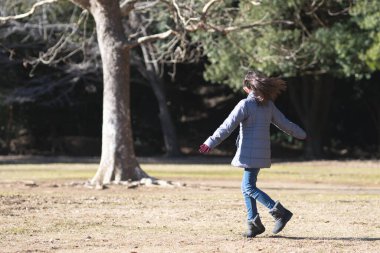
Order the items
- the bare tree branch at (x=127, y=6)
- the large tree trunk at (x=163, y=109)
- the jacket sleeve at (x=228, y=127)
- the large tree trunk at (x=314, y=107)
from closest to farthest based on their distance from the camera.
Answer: the jacket sleeve at (x=228, y=127)
the bare tree branch at (x=127, y=6)
the large tree trunk at (x=314, y=107)
the large tree trunk at (x=163, y=109)

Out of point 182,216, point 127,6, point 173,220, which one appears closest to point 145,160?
point 127,6

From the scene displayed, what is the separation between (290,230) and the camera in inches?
423

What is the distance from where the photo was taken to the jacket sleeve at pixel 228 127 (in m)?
9.45

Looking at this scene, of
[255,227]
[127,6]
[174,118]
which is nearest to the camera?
[255,227]

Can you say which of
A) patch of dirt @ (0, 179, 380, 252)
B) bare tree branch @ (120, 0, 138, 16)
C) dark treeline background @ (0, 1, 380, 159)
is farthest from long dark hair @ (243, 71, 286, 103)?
dark treeline background @ (0, 1, 380, 159)

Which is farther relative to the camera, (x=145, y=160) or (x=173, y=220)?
(x=145, y=160)

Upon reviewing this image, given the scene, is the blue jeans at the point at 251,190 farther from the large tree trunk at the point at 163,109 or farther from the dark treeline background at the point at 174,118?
the dark treeline background at the point at 174,118

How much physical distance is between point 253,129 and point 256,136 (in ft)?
0.28

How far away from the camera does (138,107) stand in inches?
1534

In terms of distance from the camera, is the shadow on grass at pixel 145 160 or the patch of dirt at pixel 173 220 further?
the shadow on grass at pixel 145 160

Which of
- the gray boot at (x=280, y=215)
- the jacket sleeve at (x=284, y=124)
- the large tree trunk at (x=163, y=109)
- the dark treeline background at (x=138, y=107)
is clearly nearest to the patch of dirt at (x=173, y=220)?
the gray boot at (x=280, y=215)

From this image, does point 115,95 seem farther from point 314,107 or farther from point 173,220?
point 314,107

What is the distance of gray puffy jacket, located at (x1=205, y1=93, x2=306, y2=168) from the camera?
9602 millimetres

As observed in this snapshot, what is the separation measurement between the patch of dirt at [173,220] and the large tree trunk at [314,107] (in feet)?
52.3
